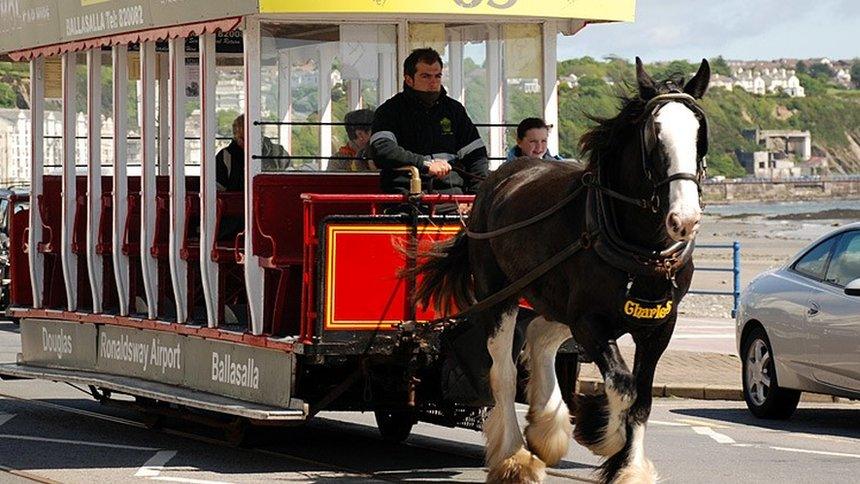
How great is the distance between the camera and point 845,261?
14.3m

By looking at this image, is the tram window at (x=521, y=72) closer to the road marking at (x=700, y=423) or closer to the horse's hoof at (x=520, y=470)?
→ the horse's hoof at (x=520, y=470)

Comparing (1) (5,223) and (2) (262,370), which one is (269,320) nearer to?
(2) (262,370)

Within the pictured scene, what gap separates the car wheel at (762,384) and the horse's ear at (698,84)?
18.9 feet

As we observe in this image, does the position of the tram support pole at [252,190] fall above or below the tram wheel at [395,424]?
above

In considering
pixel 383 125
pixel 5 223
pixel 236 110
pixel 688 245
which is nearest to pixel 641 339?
pixel 688 245

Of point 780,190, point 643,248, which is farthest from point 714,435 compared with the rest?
point 780,190

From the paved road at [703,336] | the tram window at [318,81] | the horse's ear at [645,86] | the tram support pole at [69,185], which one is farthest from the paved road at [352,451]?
the paved road at [703,336]

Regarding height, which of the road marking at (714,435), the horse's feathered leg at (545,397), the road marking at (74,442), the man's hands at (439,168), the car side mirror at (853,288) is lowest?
the road marking at (714,435)

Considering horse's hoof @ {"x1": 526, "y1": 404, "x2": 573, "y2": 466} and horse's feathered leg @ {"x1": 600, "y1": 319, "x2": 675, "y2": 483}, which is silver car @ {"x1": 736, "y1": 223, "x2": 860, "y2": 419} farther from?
horse's feathered leg @ {"x1": 600, "y1": 319, "x2": 675, "y2": 483}

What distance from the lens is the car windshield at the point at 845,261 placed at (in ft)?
46.5

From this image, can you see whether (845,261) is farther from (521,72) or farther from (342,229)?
(342,229)

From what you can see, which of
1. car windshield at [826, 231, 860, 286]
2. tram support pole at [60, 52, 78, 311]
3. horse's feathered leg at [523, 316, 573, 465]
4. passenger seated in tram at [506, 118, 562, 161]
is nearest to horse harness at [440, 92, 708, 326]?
horse's feathered leg at [523, 316, 573, 465]

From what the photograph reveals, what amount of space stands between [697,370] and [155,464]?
7863mm

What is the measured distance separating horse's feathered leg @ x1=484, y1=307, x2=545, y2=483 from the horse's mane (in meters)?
1.25
